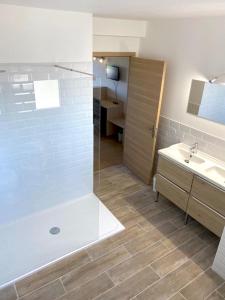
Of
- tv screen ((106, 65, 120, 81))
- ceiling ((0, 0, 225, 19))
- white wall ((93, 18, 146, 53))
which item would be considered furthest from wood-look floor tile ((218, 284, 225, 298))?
tv screen ((106, 65, 120, 81))

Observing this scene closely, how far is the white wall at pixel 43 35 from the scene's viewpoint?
2.24 metres

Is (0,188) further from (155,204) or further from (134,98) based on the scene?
(134,98)

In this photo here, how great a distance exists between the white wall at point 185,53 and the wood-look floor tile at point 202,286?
5.00 feet

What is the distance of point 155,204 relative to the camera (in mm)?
3428

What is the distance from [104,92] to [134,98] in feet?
6.88

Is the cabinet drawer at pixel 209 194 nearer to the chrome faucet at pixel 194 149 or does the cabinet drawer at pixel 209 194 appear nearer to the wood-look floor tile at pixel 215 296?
the chrome faucet at pixel 194 149

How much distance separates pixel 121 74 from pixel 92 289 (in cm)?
413

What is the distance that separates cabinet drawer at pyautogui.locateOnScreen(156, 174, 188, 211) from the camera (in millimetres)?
2965

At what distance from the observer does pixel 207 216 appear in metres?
2.70

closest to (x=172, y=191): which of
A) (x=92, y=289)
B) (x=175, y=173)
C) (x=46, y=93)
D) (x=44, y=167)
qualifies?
(x=175, y=173)

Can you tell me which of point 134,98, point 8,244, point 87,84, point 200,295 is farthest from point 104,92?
point 200,295

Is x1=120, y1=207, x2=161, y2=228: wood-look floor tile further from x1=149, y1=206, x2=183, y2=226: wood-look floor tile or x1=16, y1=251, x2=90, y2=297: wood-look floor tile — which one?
x1=16, y1=251, x2=90, y2=297: wood-look floor tile

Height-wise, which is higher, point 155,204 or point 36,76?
point 36,76

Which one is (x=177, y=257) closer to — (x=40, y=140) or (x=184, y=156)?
(x=184, y=156)
